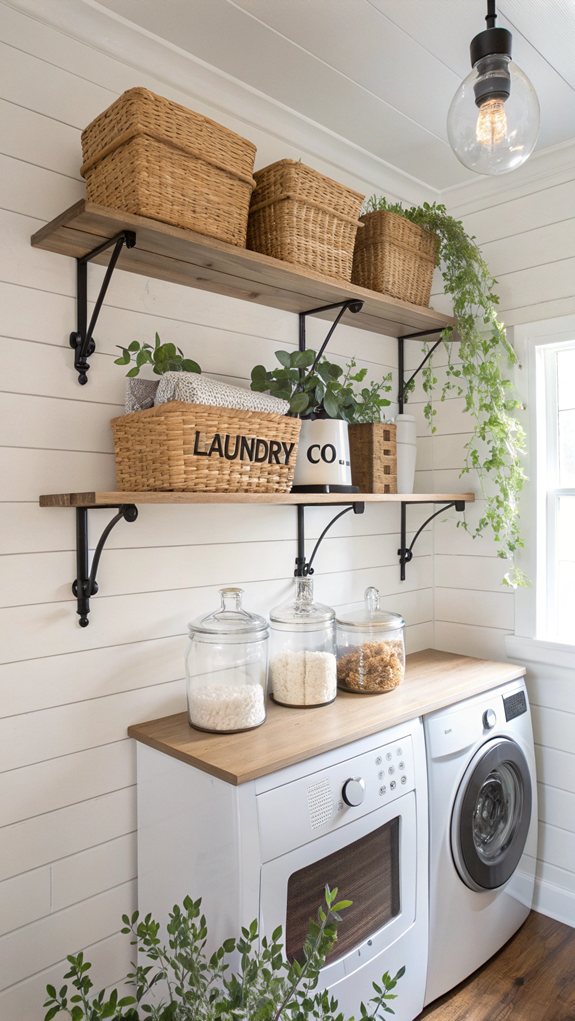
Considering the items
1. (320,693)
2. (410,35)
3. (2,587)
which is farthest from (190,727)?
(410,35)

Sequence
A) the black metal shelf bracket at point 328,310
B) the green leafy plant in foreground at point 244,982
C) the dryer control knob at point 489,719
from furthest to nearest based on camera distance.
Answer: the dryer control knob at point 489,719, the black metal shelf bracket at point 328,310, the green leafy plant in foreground at point 244,982

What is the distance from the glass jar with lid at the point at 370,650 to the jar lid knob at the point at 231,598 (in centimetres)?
44

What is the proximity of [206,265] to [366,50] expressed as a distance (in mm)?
728

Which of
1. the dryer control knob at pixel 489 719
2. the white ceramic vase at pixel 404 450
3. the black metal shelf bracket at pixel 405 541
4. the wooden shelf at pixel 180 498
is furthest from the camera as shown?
the black metal shelf bracket at pixel 405 541

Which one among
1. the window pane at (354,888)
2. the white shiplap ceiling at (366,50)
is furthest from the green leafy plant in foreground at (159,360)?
the window pane at (354,888)

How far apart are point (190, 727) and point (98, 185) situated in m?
1.27

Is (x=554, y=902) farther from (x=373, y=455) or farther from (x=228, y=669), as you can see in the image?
(x=373, y=455)

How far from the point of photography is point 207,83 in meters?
1.85

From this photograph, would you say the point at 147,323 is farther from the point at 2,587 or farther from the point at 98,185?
the point at 2,587

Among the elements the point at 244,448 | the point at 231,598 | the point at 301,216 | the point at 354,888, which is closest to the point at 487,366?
the point at 301,216

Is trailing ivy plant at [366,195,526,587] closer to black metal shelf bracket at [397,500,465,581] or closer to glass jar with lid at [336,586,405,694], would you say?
black metal shelf bracket at [397,500,465,581]

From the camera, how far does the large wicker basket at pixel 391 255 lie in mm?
2020

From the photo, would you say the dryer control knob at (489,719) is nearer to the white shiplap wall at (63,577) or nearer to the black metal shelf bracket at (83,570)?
the white shiplap wall at (63,577)

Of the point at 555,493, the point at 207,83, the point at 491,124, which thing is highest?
the point at 207,83
